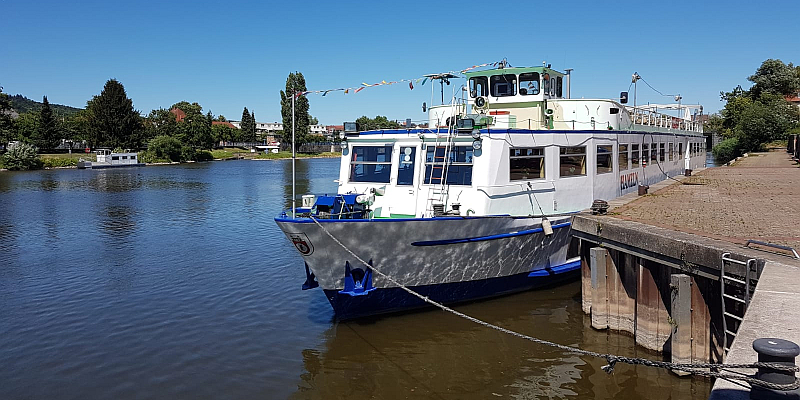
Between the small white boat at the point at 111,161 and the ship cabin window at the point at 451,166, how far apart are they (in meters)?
78.4

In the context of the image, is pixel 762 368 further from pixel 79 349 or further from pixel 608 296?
pixel 79 349

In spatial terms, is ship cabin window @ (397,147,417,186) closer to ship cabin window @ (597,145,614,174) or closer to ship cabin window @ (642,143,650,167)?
ship cabin window @ (597,145,614,174)

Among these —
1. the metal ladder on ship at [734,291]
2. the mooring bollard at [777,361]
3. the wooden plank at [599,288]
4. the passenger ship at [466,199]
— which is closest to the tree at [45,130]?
the passenger ship at [466,199]

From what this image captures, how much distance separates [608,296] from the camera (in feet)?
40.9

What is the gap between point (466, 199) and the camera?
14.1m

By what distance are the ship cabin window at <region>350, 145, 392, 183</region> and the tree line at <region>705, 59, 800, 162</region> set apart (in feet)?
141

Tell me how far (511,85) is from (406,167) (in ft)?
16.5

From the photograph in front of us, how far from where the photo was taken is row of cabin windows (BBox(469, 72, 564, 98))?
17.3 m

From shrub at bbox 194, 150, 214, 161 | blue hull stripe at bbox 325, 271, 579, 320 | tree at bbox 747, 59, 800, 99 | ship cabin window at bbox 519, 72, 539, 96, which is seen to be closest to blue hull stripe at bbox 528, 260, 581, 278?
blue hull stripe at bbox 325, 271, 579, 320

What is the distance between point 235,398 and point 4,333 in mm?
7230

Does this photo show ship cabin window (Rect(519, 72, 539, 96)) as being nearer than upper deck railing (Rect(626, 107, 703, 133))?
Yes

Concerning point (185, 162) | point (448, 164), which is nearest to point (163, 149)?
point (185, 162)

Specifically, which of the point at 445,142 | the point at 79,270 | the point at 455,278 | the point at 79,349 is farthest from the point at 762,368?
the point at 79,270

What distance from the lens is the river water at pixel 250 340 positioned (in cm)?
1053
